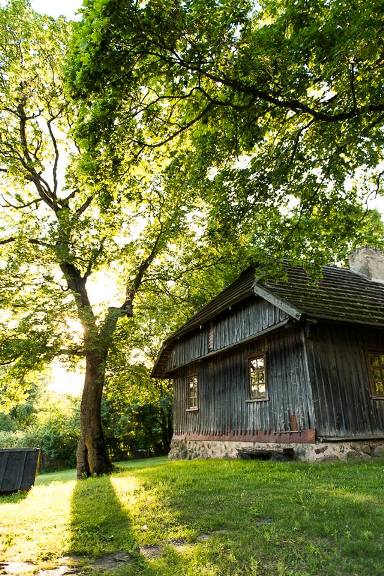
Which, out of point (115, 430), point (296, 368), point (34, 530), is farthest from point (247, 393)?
point (115, 430)

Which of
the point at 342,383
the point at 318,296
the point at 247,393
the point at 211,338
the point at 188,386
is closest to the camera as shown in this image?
the point at 342,383

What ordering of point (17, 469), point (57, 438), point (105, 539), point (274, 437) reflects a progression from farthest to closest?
point (57, 438)
point (274, 437)
point (17, 469)
point (105, 539)

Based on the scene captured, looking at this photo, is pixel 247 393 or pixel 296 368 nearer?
pixel 296 368

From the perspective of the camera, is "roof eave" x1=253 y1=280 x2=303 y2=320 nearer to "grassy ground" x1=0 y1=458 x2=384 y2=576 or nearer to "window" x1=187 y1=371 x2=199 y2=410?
"grassy ground" x1=0 y1=458 x2=384 y2=576

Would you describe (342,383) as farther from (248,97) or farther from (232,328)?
(248,97)

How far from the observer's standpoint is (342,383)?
38.9ft

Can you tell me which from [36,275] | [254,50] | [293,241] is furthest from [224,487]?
[36,275]

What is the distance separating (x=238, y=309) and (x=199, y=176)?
774cm

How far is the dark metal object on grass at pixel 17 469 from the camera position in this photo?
10.9 metres

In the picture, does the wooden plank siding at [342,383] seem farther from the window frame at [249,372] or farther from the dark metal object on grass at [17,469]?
the dark metal object on grass at [17,469]

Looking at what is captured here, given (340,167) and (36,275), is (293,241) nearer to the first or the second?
(340,167)

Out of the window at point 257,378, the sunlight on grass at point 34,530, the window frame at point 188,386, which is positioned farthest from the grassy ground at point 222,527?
the window frame at point 188,386

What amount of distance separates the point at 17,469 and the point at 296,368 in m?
8.42

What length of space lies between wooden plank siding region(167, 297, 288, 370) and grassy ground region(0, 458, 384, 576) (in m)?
5.28
